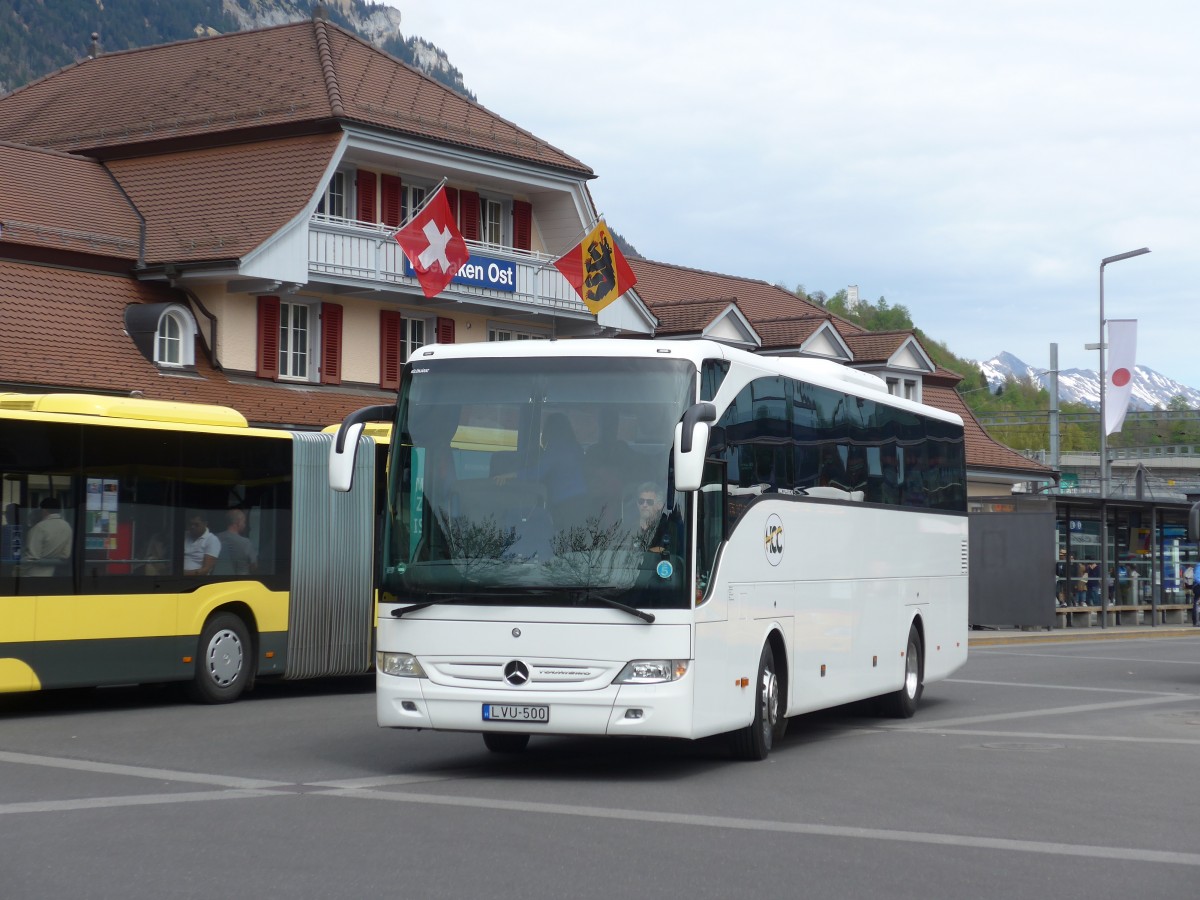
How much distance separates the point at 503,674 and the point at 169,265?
920 inches

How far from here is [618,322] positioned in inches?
1660

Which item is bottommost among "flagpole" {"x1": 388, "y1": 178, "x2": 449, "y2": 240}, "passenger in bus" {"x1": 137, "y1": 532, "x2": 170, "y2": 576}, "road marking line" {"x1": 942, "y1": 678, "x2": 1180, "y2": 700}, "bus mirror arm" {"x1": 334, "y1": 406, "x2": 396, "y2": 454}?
"road marking line" {"x1": 942, "y1": 678, "x2": 1180, "y2": 700}

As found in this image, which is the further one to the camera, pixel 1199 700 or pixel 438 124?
pixel 438 124

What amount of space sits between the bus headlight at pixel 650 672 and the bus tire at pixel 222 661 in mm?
7932

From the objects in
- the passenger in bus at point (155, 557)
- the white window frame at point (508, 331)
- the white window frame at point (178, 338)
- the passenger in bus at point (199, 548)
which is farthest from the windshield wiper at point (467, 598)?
the white window frame at point (508, 331)

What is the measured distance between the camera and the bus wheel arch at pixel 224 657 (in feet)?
61.7

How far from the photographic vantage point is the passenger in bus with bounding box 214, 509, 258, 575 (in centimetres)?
Answer: 1897

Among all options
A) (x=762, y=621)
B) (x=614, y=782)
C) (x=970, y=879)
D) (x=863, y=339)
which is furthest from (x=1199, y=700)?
(x=863, y=339)

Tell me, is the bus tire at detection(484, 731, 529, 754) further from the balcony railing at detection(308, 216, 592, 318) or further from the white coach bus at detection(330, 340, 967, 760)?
the balcony railing at detection(308, 216, 592, 318)

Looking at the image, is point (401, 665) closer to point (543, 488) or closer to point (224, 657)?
point (543, 488)

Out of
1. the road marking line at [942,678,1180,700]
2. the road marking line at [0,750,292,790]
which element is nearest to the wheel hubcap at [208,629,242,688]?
the road marking line at [0,750,292,790]

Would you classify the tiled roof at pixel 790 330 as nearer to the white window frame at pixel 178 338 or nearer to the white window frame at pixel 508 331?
the white window frame at pixel 508 331

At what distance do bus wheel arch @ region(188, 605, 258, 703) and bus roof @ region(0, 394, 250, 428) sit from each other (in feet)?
6.67

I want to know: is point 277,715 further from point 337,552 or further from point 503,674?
point 503,674
